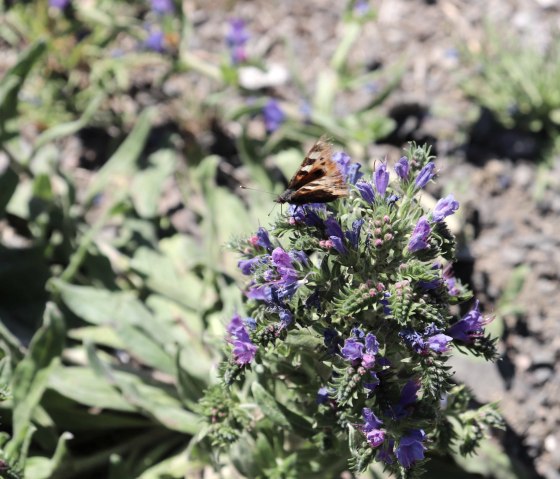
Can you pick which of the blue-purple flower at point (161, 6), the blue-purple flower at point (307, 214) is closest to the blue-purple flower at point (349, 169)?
the blue-purple flower at point (307, 214)

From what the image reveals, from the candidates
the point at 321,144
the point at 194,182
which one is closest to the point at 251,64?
the point at 194,182

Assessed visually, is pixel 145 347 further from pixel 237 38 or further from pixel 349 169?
pixel 237 38

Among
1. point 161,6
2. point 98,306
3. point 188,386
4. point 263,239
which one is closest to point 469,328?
point 263,239

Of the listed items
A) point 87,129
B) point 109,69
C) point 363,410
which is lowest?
point 363,410

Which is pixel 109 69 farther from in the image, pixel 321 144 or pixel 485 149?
pixel 321 144

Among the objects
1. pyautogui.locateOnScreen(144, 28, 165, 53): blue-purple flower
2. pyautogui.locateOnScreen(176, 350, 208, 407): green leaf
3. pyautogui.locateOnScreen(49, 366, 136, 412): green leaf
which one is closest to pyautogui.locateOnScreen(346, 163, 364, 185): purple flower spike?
pyautogui.locateOnScreen(176, 350, 208, 407): green leaf

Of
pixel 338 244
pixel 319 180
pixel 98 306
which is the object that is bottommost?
pixel 98 306

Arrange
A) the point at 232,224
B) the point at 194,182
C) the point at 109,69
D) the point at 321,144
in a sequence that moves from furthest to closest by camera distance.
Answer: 1. the point at 109,69
2. the point at 194,182
3. the point at 232,224
4. the point at 321,144

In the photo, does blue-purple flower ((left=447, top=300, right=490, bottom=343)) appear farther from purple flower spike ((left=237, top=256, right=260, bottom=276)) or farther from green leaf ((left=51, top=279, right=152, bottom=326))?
green leaf ((left=51, top=279, right=152, bottom=326))
